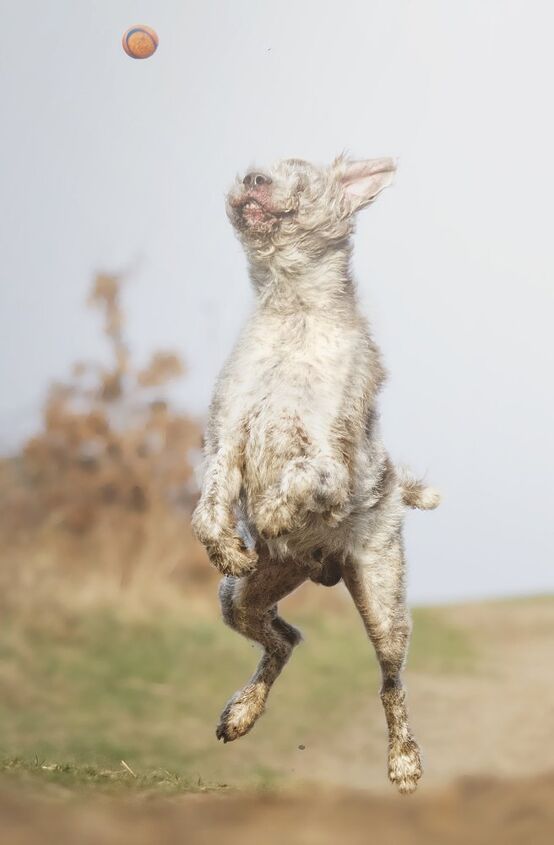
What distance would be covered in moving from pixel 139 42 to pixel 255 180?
5.06ft

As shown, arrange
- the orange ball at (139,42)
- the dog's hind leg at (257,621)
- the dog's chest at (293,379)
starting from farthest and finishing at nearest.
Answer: the orange ball at (139,42)
the dog's hind leg at (257,621)
the dog's chest at (293,379)

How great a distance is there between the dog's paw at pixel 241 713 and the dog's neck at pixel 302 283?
259 centimetres

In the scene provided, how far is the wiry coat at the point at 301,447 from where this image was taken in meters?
6.75

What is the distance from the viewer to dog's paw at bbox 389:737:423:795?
7.55 meters

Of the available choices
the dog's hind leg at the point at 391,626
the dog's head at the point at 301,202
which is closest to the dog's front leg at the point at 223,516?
the dog's hind leg at the point at 391,626

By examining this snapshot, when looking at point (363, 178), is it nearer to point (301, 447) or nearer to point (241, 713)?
point (301, 447)

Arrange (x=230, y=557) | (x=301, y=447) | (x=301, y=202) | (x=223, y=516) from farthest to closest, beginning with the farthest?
(x=301, y=202) < (x=301, y=447) < (x=223, y=516) < (x=230, y=557)

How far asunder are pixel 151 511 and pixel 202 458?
1107 centimetres

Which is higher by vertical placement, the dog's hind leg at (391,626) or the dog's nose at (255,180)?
the dog's nose at (255,180)

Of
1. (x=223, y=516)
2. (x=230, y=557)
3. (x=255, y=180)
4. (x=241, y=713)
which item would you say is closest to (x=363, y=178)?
(x=255, y=180)

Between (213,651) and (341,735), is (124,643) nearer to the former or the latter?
(213,651)

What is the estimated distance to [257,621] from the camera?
765 centimetres

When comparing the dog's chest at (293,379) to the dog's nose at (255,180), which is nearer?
the dog's chest at (293,379)

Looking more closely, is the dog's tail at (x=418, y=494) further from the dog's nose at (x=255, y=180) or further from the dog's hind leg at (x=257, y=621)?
the dog's nose at (x=255, y=180)
